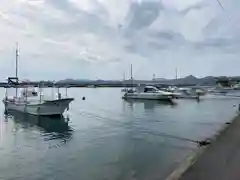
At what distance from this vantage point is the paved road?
9.09 meters

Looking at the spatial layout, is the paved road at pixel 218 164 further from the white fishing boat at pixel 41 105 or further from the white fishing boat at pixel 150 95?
the white fishing boat at pixel 150 95

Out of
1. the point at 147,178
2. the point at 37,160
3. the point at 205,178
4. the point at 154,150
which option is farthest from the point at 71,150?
the point at 205,178

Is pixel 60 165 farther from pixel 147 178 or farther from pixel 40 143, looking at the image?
pixel 40 143

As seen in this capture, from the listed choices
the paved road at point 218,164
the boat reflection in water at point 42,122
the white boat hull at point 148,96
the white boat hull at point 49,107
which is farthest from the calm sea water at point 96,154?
the white boat hull at point 148,96

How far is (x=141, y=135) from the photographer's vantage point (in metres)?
23.8

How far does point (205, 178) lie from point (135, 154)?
839 centimetres

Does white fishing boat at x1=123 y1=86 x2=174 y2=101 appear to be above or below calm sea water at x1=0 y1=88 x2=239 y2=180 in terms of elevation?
above

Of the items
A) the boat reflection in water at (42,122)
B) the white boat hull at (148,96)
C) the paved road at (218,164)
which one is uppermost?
the white boat hull at (148,96)

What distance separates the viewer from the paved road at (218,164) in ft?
29.8

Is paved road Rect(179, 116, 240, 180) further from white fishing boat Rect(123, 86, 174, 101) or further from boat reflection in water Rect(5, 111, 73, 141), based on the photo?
white fishing boat Rect(123, 86, 174, 101)

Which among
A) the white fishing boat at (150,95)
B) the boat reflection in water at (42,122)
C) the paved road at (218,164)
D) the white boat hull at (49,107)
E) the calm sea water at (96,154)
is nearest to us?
the paved road at (218,164)

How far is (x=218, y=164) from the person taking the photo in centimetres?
1053

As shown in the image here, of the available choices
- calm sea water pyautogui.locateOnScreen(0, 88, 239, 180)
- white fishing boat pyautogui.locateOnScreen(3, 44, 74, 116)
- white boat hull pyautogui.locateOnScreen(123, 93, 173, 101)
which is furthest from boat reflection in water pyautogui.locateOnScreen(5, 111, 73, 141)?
white boat hull pyautogui.locateOnScreen(123, 93, 173, 101)

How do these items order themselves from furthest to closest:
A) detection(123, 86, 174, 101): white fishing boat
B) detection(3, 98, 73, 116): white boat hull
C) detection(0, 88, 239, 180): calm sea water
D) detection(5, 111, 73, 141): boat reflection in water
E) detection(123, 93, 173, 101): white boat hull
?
detection(123, 86, 174, 101): white fishing boat
detection(123, 93, 173, 101): white boat hull
detection(3, 98, 73, 116): white boat hull
detection(5, 111, 73, 141): boat reflection in water
detection(0, 88, 239, 180): calm sea water
